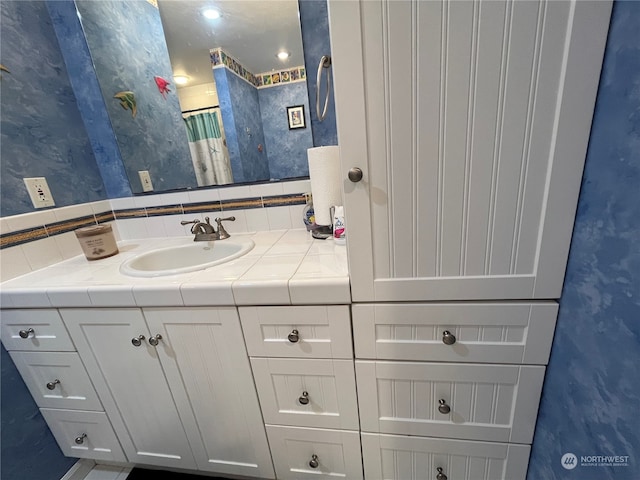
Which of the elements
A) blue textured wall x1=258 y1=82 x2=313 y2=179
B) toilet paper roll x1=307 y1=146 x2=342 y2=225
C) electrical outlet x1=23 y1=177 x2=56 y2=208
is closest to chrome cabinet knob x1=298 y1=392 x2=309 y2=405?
toilet paper roll x1=307 y1=146 x2=342 y2=225

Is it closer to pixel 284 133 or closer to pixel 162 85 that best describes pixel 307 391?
pixel 284 133

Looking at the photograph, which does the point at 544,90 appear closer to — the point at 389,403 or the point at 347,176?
the point at 347,176

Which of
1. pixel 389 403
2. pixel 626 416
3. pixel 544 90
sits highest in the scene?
pixel 544 90

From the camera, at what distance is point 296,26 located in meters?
1.01

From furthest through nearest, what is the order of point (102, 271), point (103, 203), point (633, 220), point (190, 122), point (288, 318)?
point (103, 203)
point (190, 122)
point (102, 271)
point (288, 318)
point (633, 220)

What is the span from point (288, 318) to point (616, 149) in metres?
0.77

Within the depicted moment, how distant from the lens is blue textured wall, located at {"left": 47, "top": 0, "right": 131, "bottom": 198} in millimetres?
1114

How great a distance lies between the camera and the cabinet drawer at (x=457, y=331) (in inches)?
24.6

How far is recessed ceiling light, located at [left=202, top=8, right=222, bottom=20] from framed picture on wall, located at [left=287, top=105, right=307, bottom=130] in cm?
46

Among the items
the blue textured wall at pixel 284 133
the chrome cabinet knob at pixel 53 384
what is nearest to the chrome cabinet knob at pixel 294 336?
the blue textured wall at pixel 284 133

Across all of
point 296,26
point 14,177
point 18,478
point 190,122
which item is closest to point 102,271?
point 14,177

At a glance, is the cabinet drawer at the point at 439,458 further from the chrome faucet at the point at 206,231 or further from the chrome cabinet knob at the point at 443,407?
the chrome faucet at the point at 206,231

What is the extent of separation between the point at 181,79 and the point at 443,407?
1610mm

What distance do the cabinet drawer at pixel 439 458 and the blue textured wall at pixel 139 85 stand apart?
1.34m
